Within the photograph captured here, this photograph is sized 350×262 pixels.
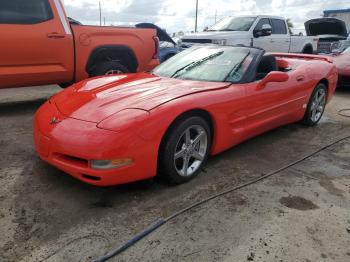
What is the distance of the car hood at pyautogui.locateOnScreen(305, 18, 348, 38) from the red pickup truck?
1109 cm

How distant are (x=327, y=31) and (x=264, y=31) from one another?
6.87 meters

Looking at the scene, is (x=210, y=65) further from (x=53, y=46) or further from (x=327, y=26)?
(x=327, y=26)

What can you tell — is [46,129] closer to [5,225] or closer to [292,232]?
[5,225]

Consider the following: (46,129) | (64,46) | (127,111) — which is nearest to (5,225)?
(46,129)

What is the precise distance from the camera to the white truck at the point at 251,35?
9875 millimetres

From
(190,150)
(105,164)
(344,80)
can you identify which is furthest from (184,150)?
(344,80)

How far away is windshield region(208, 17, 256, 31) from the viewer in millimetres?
10492

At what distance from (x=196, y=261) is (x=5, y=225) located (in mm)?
1371

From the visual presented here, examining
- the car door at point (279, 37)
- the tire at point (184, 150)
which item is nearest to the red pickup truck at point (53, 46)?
the tire at point (184, 150)

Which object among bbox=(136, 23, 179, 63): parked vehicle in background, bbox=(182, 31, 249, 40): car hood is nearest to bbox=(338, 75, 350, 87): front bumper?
bbox=(182, 31, 249, 40): car hood

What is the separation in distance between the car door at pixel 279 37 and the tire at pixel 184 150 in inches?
342

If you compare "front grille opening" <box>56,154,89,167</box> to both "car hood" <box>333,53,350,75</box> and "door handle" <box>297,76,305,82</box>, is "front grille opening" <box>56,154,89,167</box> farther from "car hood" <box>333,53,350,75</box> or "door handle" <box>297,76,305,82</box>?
"car hood" <box>333,53,350,75</box>

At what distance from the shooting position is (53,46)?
5.57 m

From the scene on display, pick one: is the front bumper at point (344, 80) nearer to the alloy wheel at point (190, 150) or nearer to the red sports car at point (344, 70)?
the red sports car at point (344, 70)
